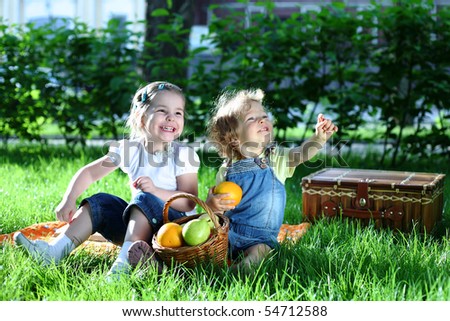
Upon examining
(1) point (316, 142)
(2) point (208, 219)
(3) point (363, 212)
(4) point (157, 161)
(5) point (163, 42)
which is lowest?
(3) point (363, 212)

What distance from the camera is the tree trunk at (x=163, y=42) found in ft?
21.4

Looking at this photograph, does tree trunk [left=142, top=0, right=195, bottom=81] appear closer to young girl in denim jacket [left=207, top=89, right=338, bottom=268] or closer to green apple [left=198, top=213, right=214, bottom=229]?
young girl in denim jacket [left=207, top=89, right=338, bottom=268]

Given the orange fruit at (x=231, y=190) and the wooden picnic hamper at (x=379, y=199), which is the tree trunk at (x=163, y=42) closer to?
the wooden picnic hamper at (x=379, y=199)

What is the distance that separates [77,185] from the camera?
3404 mm

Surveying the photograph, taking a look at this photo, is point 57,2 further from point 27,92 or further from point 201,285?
point 201,285

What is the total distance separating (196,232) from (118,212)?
2.24 ft

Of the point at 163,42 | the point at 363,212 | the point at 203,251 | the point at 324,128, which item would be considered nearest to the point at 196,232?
the point at 203,251

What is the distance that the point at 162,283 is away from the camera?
2635mm

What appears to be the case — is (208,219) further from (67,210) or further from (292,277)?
(67,210)

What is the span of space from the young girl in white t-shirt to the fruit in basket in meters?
0.34

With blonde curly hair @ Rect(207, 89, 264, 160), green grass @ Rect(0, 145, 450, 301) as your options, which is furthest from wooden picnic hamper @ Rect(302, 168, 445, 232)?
blonde curly hair @ Rect(207, 89, 264, 160)

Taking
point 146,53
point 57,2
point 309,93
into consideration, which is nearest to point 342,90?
point 309,93

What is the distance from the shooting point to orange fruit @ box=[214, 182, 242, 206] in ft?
10.4

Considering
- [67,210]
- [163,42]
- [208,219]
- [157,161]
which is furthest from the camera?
[163,42]
